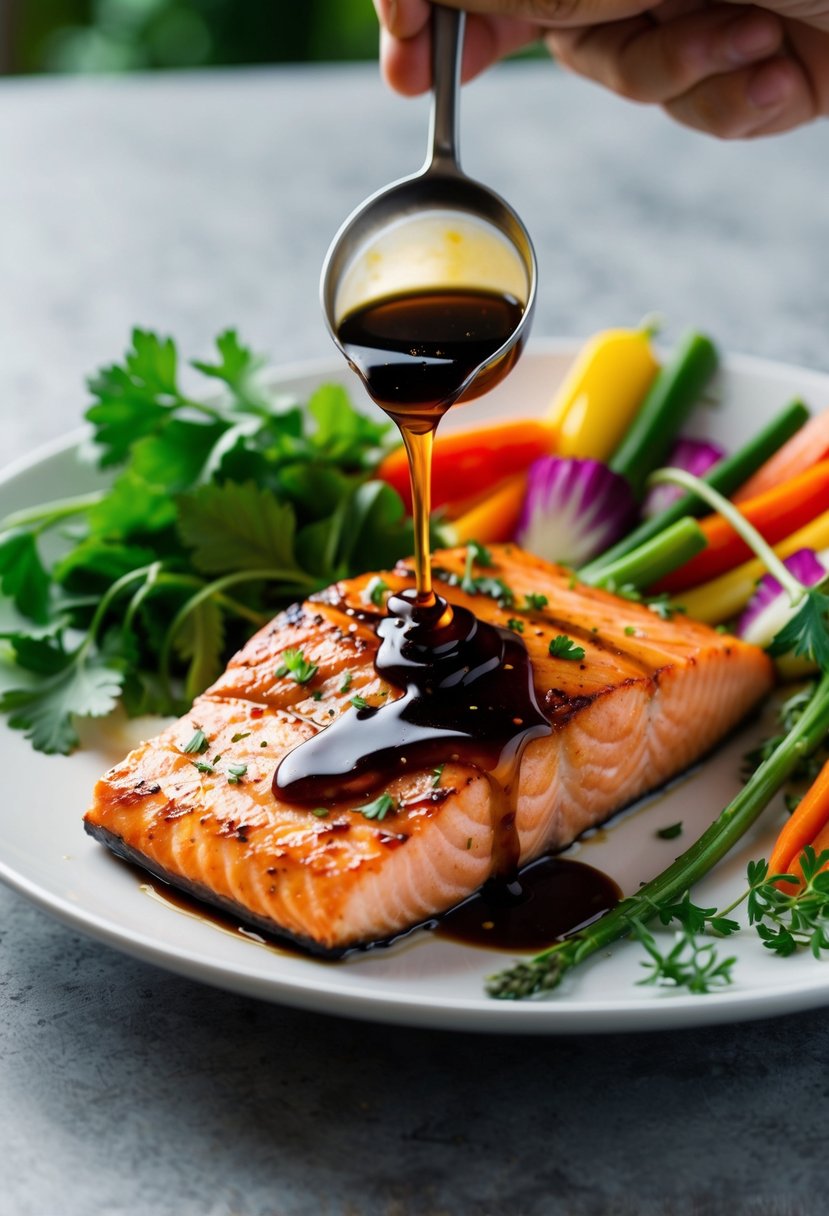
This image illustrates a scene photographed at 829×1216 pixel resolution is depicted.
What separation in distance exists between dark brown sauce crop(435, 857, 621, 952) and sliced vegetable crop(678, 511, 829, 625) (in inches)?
47.5

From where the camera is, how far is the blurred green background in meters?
11.2

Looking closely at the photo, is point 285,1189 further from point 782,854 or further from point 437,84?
point 437,84

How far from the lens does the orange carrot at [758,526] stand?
4.32 meters

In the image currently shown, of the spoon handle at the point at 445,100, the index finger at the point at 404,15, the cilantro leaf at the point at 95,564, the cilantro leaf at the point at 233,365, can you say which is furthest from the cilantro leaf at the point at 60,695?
the index finger at the point at 404,15

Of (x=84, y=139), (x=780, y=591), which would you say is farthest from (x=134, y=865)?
(x=84, y=139)

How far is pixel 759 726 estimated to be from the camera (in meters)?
3.88

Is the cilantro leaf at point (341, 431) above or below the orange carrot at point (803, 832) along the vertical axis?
above

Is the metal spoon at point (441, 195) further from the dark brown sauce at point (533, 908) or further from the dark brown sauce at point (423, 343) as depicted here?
the dark brown sauce at point (533, 908)

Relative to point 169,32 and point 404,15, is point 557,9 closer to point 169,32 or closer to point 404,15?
point 404,15

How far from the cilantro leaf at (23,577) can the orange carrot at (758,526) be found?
1.85 m

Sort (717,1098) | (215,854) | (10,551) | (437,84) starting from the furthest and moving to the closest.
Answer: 1. (10,551)
2. (437,84)
3. (215,854)
4. (717,1098)

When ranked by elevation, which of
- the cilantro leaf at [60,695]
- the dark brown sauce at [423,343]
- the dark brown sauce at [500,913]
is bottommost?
the cilantro leaf at [60,695]

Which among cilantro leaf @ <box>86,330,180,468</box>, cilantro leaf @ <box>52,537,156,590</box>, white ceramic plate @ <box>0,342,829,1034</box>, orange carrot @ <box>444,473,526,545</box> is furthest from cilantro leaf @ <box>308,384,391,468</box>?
white ceramic plate @ <box>0,342,829,1034</box>

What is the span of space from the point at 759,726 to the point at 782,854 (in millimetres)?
744
